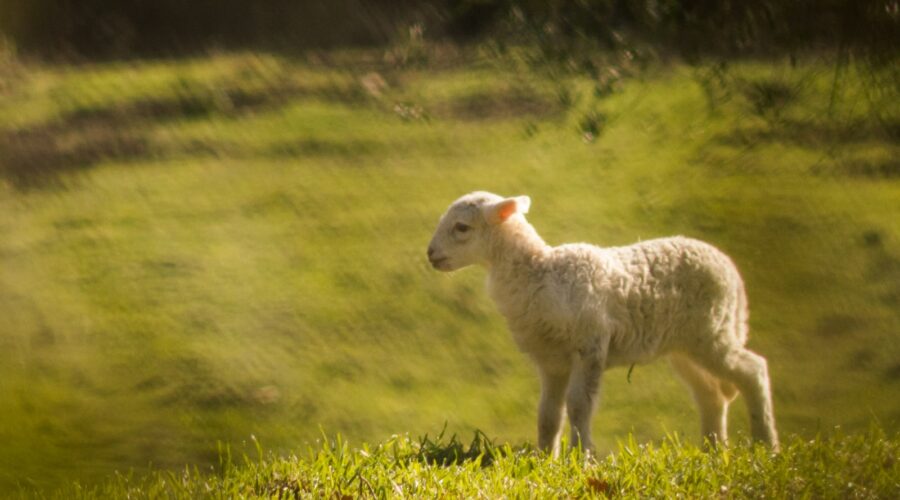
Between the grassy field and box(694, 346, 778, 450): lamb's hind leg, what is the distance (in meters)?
1.14

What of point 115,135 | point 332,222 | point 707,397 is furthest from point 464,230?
point 115,135

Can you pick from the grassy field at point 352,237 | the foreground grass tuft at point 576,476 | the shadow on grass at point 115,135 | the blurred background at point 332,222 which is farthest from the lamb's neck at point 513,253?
the shadow on grass at point 115,135

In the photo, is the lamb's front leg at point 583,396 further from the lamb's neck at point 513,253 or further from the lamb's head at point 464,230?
the lamb's head at point 464,230

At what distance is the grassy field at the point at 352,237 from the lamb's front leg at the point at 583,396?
1398 mm

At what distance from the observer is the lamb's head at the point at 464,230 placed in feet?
15.5

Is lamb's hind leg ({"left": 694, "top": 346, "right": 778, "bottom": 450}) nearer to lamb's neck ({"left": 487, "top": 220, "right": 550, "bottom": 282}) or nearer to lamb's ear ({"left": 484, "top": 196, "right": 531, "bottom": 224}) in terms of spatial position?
lamb's neck ({"left": 487, "top": 220, "right": 550, "bottom": 282})

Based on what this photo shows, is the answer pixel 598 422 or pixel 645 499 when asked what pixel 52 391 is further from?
pixel 645 499

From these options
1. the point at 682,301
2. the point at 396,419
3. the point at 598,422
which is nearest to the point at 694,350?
the point at 682,301

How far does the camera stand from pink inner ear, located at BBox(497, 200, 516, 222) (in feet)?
15.3

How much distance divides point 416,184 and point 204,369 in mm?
1643

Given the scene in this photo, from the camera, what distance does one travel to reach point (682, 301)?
480 cm

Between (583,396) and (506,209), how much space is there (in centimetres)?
74

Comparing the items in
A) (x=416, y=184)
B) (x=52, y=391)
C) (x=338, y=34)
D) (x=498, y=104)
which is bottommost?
(x=52, y=391)

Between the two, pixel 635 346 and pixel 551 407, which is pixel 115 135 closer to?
pixel 551 407
